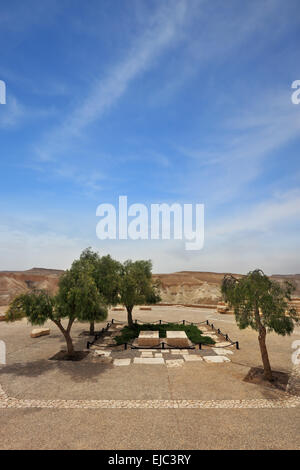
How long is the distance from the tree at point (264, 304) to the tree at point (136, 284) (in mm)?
10465

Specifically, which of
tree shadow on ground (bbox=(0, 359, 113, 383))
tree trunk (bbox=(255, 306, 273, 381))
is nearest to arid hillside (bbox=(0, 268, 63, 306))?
tree shadow on ground (bbox=(0, 359, 113, 383))

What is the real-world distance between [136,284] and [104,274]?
124 inches

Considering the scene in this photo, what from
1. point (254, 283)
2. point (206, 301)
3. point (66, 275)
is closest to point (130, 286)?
point (66, 275)

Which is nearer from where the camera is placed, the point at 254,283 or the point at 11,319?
the point at 254,283

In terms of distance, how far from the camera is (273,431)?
808 centimetres

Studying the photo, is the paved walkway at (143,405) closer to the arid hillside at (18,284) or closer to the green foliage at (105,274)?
the green foliage at (105,274)

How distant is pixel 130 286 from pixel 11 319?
31.9ft

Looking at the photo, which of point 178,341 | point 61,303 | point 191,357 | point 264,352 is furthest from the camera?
point 178,341

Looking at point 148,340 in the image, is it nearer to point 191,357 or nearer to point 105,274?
point 191,357

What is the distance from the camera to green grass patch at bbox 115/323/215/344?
63.8ft

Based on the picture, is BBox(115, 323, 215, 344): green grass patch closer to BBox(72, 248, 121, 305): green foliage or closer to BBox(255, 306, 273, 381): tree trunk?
BBox(72, 248, 121, 305): green foliage

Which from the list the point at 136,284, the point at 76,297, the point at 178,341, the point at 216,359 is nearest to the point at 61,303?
the point at 76,297

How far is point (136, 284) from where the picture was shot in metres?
21.9

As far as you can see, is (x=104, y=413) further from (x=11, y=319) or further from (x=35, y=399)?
(x=11, y=319)
